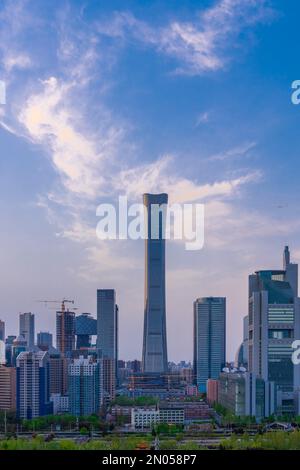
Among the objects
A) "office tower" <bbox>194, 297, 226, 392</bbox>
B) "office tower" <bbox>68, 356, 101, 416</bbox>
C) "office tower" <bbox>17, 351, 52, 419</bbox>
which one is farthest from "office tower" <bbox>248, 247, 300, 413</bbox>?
"office tower" <bbox>17, 351, 52, 419</bbox>

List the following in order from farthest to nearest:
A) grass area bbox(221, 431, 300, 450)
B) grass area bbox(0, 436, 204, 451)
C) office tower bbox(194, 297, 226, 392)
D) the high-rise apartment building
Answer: office tower bbox(194, 297, 226, 392) < the high-rise apartment building < grass area bbox(221, 431, 300, 450) < grass area bbox(0, 436, 204, 451)

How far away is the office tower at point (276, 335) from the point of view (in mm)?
6264

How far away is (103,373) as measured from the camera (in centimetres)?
685

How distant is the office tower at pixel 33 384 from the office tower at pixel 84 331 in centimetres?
62

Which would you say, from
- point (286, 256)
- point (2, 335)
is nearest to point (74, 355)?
point (2, 335)

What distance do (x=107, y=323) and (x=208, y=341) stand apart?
1.43 m

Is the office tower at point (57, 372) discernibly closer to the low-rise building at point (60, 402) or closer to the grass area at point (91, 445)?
the low-rise building at point (60, 402)

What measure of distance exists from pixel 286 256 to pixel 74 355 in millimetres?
5191

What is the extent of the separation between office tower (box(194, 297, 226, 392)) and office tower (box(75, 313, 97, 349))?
1304mm

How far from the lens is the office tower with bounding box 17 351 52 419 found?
5.93 metres

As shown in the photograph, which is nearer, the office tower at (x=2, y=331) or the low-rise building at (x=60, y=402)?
the office tower at (x=2, y=331)

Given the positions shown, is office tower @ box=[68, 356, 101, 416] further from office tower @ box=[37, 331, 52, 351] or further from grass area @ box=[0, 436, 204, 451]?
grass area @ box=[0, 436, 204, 451]

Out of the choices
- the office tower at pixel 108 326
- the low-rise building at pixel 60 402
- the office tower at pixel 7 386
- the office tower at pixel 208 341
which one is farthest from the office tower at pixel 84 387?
the office tower at pixel 208 341
